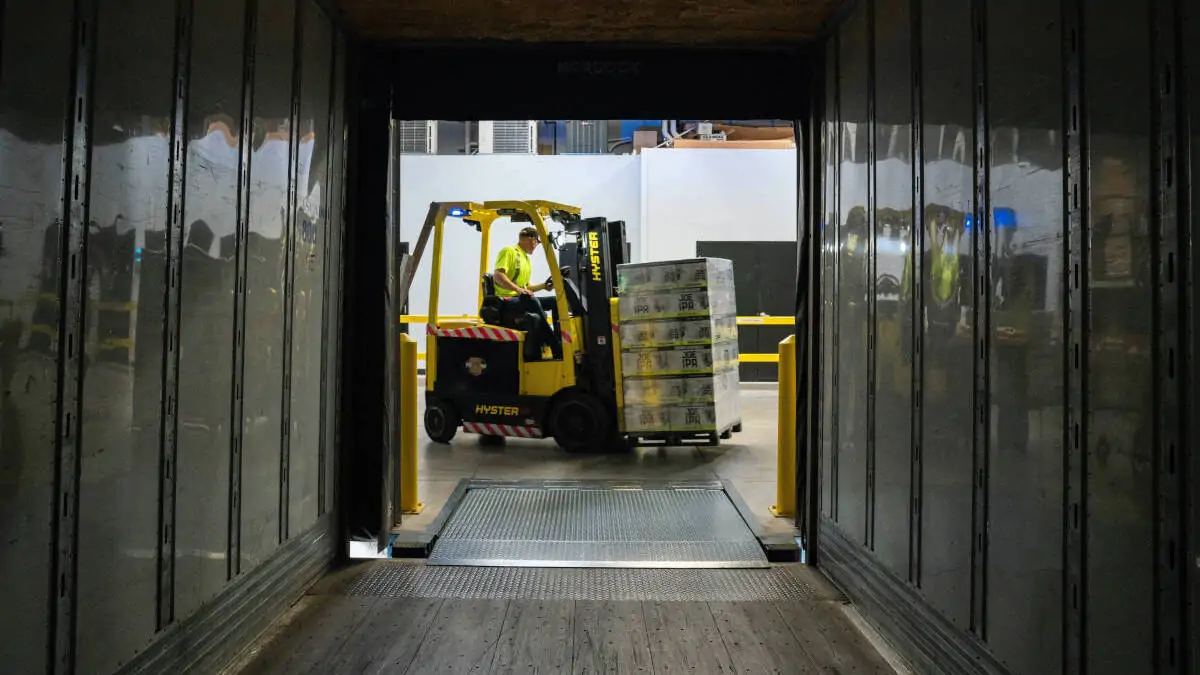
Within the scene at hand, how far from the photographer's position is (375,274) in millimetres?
4762

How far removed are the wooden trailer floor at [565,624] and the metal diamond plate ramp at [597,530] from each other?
6.5 inches

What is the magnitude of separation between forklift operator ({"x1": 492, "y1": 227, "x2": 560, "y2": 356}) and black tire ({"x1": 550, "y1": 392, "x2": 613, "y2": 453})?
555 millimetres

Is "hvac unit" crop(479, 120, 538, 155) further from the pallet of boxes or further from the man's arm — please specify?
the pallet of boxes

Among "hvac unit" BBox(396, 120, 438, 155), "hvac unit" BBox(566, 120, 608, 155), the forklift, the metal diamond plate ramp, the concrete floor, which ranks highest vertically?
"hvac unit" BBox(566, 120, 608, 155)

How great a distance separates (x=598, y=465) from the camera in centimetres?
755

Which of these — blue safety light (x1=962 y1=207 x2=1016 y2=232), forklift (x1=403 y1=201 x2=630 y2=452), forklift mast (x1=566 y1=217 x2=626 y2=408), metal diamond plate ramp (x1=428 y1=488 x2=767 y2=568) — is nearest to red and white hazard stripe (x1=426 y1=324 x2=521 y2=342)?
forklift (x1=403 y1=201 x2=630 y2=452)

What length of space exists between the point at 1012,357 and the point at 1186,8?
1039mm

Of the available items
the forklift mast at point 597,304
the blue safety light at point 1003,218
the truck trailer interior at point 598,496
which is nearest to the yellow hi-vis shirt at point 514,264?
the forklift mast at point 597,304

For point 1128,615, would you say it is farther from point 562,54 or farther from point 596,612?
point 562,54

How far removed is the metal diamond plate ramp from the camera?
4.63m

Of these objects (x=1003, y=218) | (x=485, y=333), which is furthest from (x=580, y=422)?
(x=1003, y=218)

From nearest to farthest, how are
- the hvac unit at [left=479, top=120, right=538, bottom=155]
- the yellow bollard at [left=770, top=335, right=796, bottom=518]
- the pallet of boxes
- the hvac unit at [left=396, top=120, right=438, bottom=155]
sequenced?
the yellow bollard at [left=770, top=335, right=796, bottom=518] → the pallet of boxes → the hvac unit at [left=396, top=120, right=438, bottom=155] → the hvac unit at [left=479, top=120, right=538, bottom=155]

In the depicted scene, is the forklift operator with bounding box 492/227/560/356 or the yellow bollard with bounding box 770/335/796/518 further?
the forklift operator with bounding box 492/227/560/356

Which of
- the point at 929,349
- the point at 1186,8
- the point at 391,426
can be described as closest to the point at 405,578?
the point at 391,426
